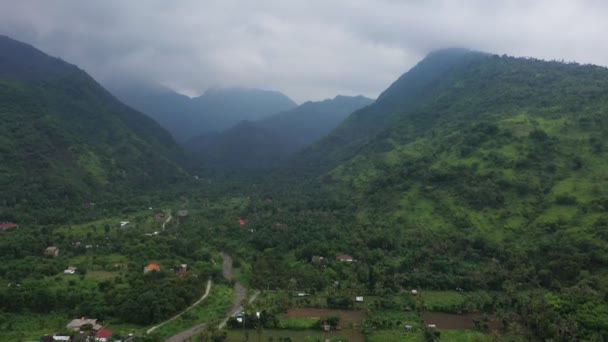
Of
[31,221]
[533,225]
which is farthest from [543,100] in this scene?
[31,221]

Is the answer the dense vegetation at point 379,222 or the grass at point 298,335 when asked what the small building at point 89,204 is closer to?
the dense vegetation at point 379,222

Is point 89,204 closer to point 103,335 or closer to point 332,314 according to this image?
point 103,335

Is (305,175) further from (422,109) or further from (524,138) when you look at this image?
(524,138)

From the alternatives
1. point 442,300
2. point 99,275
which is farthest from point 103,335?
point 442,300

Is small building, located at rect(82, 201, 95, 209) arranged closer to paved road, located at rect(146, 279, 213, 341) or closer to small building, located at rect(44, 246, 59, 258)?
small building, located at rect(44, 246, 59, 258)

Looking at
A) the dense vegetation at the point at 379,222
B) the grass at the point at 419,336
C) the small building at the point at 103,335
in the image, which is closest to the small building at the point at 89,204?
the dense vegetation at the point at 379,222
